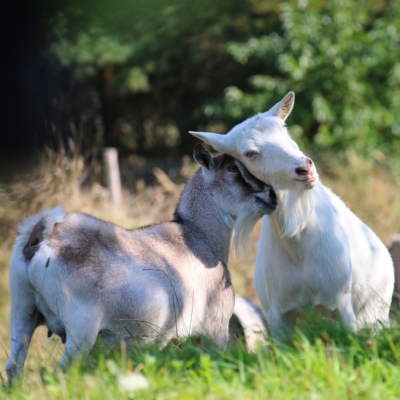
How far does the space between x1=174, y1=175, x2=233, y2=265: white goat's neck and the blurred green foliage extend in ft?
21.9

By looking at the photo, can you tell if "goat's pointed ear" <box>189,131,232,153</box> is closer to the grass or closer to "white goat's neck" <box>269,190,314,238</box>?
"white goat's neck" <box>269,190,314,238</box>

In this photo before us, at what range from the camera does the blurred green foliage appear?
14016 millimetres

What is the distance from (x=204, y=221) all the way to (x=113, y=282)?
104 cm

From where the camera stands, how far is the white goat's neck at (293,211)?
14.0 feet

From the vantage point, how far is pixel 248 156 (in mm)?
4270

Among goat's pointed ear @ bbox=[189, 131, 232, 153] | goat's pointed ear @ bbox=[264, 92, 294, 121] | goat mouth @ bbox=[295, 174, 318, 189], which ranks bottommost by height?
goat mouth @ bbox=[295, 174, 318, 189]

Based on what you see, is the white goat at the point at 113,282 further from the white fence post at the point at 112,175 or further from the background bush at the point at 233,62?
the white fence post at the point at 112,175

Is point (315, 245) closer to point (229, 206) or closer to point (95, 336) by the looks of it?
point (229, 206)

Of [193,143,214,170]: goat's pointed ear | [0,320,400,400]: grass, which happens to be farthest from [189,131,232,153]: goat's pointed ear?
[0,320,400,400]: grass

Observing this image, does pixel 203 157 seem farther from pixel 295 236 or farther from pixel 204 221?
pixel 295 236

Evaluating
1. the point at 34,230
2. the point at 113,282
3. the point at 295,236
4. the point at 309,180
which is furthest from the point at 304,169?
the point at 34,230

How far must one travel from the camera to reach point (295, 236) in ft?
14.4

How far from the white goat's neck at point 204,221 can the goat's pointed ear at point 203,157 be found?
164mm

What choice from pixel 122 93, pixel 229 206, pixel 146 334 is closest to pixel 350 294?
pixel 229 206
